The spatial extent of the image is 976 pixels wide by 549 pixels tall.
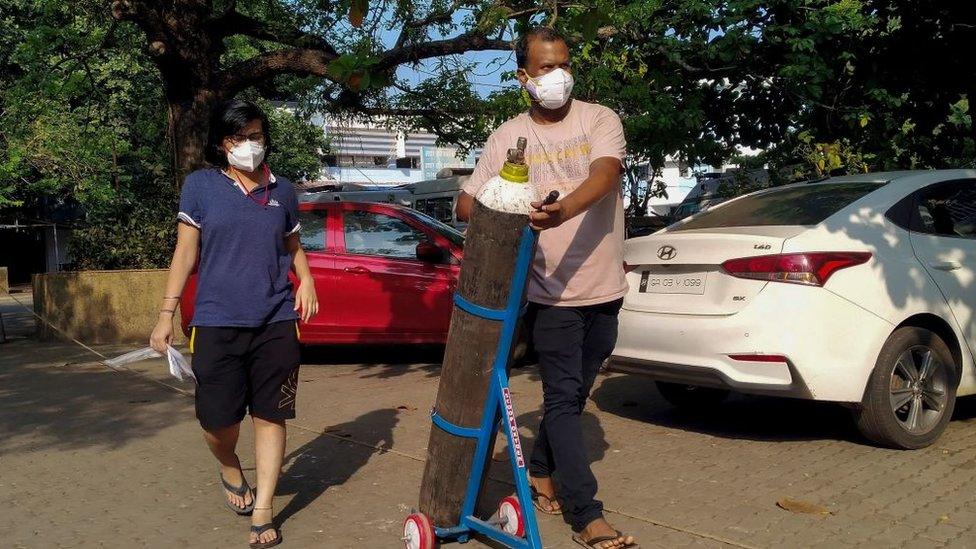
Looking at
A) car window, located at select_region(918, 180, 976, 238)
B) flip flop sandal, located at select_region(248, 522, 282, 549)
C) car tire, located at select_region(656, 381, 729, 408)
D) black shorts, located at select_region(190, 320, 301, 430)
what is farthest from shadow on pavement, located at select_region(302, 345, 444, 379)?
flip flop sandal, located at select_region(248, 522, 282, 549)

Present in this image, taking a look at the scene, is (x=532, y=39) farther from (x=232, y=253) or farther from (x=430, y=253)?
(x=430, y=253)

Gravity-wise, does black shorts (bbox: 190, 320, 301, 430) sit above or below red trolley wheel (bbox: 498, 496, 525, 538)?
above

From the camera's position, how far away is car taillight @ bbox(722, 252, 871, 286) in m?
5.35

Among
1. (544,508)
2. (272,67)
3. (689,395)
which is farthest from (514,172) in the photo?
(272,67)

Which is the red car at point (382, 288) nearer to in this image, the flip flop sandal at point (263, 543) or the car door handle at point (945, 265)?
the car door handle at point (945, 265)

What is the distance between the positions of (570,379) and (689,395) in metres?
2.96

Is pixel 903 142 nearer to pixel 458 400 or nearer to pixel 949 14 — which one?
pixel 949 14

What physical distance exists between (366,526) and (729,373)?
7.04 feet

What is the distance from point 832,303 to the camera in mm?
5344

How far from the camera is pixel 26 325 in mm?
16234

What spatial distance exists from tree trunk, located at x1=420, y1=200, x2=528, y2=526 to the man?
30 cm

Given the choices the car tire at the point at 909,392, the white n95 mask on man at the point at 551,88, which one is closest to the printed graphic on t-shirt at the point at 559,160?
the white n95 mask on man at the point at 551,88

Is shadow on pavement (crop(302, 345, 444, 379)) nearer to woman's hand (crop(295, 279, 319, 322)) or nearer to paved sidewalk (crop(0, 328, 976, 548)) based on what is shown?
paved sidewalk (crop(0, 328, 976, 548))

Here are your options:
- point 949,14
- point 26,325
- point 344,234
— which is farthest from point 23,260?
point 949,14
